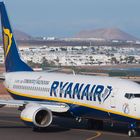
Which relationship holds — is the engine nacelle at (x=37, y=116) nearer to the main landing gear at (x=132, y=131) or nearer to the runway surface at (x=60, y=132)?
the runway surface at (x=60, y=132)

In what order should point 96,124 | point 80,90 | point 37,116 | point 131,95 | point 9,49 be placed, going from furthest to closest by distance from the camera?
point 9,49, point 96,124, point 80,90, point 37,116, point 131,95

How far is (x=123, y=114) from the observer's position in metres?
32.7

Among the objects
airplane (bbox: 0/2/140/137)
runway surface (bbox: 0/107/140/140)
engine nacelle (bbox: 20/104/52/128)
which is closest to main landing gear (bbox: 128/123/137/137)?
airplane (bbox: 0/2/140/137)

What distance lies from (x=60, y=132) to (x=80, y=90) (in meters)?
2.76

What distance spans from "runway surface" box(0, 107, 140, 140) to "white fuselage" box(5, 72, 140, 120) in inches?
62.5

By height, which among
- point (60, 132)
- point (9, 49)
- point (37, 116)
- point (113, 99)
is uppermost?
point (9, 49)

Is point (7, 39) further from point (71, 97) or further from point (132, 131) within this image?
point (132, 131)

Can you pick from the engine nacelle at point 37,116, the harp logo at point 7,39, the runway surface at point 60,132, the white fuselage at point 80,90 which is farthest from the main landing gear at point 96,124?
the harp logo at point 7,39

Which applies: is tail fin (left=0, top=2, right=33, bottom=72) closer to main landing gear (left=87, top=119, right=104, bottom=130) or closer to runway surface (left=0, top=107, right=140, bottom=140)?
runway surface (left=0, top=107, right=140, bottom=140)

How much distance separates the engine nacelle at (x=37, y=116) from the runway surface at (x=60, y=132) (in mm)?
570

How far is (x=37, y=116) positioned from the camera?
116ft

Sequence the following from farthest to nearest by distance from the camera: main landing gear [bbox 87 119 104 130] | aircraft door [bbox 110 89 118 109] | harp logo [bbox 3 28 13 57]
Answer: harp logo [bbox 3 28 13 57]
main landing gear [bbox 87 119 104 130]
aircraft door [bbox 110 89 118 109]

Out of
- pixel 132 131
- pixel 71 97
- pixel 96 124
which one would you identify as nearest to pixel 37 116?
pixel 71 97

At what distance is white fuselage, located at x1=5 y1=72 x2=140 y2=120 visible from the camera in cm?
3278
